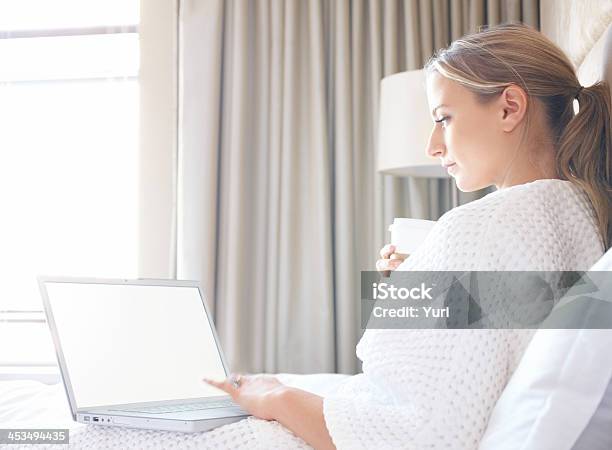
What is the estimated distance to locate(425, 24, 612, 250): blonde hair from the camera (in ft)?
3.32

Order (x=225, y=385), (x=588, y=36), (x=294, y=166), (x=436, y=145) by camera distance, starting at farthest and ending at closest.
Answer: (x=294, y=166) → (x=588, y=36) → (x=436, y=145) → (x=225, y=385)

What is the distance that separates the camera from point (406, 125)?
2.09 m

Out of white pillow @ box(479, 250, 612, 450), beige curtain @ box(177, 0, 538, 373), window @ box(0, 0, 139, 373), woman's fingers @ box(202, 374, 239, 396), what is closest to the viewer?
white pillow @ box(479, 250, 612, 450)

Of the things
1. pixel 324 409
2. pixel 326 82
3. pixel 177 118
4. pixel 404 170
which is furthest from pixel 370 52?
pixel 324 409

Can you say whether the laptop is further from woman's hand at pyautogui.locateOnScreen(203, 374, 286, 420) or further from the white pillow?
the white pillow

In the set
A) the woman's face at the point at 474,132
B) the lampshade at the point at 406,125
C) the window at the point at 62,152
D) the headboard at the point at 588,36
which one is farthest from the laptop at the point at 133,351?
the window at the point at 62,152

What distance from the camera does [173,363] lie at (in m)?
1.16

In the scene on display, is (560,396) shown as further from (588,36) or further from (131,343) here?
(588,36)

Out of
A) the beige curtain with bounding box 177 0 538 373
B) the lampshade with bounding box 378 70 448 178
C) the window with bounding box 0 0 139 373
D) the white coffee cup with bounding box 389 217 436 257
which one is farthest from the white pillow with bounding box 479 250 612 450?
the window with bounding box 0 0 139 373

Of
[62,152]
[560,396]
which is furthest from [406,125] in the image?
[560,396]

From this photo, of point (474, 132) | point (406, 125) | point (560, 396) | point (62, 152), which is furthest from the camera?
point (62, 152)

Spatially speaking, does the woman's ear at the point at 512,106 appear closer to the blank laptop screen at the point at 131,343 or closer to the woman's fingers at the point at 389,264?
the woman's fingers at the point at 389,264

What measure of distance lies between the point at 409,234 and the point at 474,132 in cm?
23

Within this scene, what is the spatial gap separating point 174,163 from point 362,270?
0.81 meters
